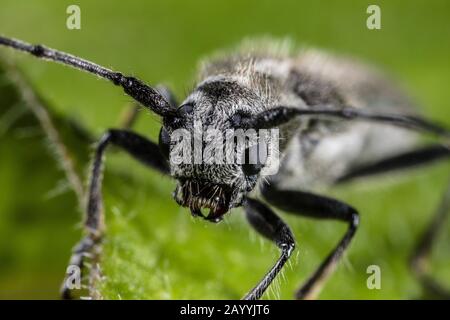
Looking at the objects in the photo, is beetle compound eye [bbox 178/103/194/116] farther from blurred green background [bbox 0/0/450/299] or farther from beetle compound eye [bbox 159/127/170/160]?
blurred green background [bbox 0/0/450/299]

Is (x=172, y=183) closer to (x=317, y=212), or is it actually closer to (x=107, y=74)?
(x=317, y=212)

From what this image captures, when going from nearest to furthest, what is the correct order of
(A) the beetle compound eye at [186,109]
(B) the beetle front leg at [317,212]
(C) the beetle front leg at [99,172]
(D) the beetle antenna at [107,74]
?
(D) the beetle antenna at [107,74], (A) the beetle compound eye at [186,109], (C) the beetle front leg at [99,172], (B) the beetle front leg at [317,212]

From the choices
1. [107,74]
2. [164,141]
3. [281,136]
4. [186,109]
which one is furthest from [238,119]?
[107,74]

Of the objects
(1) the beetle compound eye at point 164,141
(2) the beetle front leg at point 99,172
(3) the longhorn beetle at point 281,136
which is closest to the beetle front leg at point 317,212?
(3) the longhorn beetle at point 281,136

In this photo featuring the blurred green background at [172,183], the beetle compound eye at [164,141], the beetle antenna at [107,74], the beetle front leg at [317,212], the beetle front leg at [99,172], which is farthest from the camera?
Answer: the blurred green background at [172,183]

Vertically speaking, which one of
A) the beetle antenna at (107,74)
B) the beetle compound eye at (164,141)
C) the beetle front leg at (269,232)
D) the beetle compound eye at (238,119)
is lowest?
the beetle front leg at (269,232)

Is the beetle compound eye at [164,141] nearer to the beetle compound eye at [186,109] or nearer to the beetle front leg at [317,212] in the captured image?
the beetle compound eye at [186,109]
